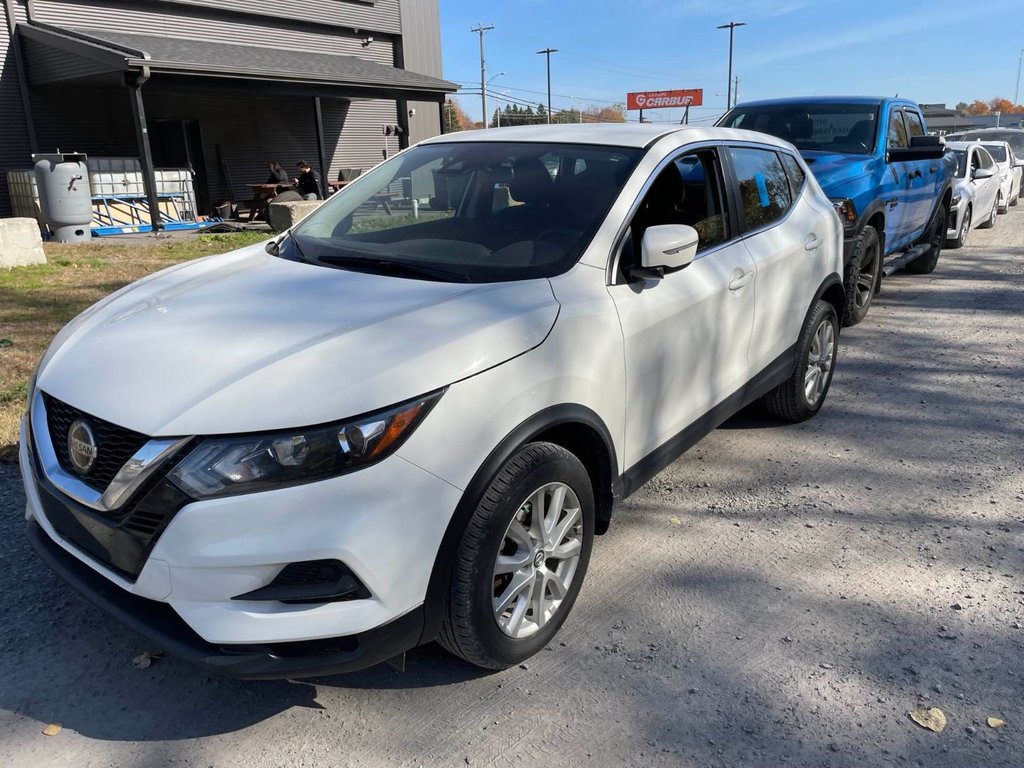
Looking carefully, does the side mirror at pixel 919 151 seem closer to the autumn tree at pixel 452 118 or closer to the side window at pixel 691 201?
the side window at pixel 691 201

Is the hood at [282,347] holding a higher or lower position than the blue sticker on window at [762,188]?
lower

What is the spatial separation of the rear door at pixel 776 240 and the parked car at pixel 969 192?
23.0ft

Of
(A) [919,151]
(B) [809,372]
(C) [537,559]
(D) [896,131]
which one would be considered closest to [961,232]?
(D) [896,131]

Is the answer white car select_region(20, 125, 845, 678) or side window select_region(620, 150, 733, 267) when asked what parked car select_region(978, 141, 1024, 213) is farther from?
white car select_region(20, 125, 845, 678)

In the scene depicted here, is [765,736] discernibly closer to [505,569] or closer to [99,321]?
[505,569]

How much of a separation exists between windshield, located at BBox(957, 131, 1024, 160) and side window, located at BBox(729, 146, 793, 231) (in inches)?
796

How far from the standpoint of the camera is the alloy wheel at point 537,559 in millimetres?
2656

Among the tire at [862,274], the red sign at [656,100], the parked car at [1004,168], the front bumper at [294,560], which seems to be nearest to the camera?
the front bumper at [294,560]

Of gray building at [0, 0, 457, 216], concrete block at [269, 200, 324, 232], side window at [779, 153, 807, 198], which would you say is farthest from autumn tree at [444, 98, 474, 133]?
side window at [779, 153, 807, 198]

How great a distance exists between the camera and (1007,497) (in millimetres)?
4137

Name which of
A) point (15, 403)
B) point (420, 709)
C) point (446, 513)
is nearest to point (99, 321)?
point (446, 513)

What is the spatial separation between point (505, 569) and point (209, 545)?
3.06 ft

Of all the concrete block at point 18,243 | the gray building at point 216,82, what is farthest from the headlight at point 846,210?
the gray building at point 216,82

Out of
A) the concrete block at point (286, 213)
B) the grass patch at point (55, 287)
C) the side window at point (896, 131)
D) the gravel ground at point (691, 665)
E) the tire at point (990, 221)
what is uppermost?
the side window at point (896, 131)
